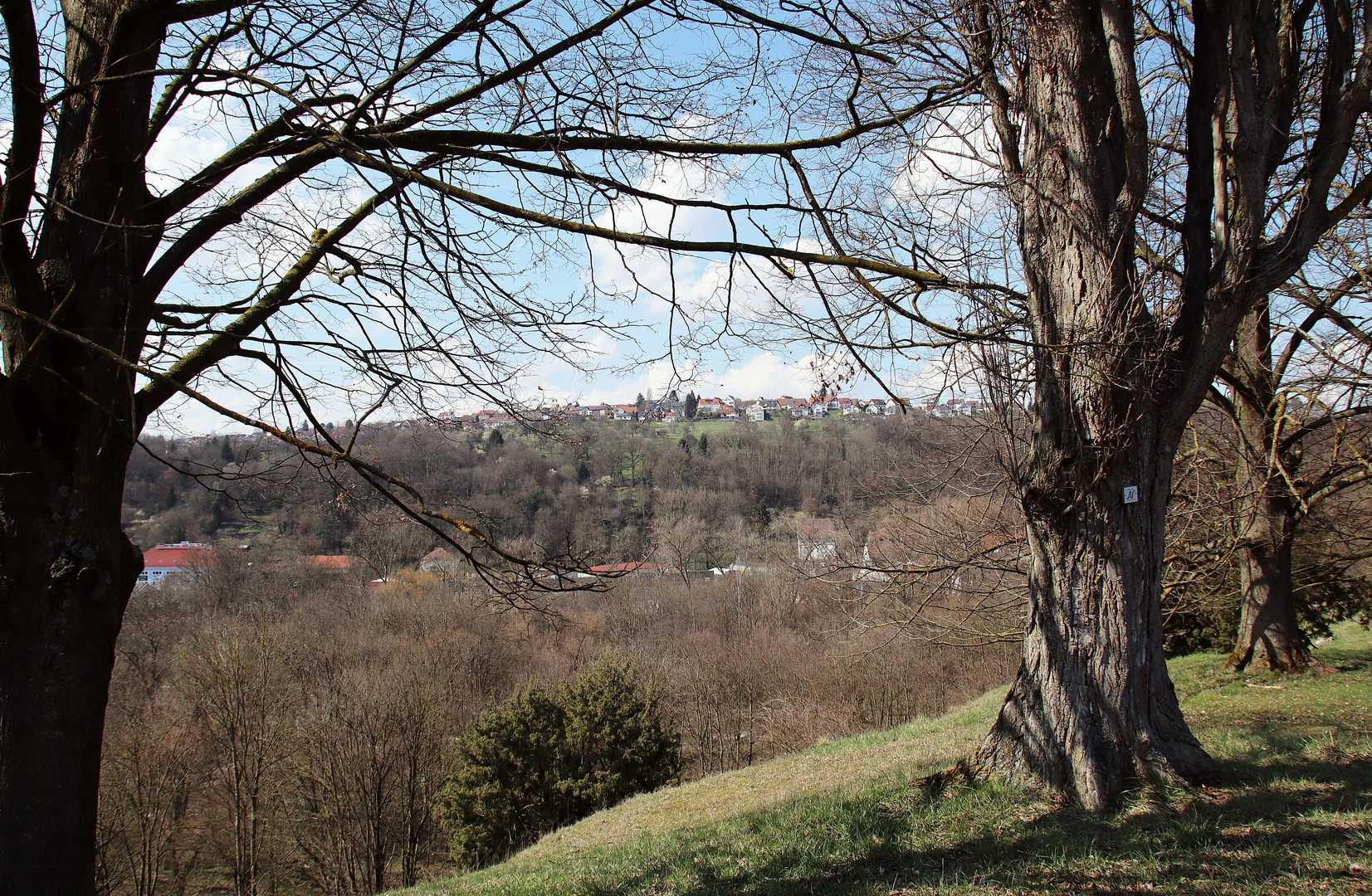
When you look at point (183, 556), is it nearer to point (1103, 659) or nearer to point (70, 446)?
point (70, 446)

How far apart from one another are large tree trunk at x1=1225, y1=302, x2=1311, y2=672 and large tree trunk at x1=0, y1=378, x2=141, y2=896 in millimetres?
10333

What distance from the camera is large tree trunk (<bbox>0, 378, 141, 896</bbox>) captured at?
2.73m

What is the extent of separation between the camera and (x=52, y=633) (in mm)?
2824

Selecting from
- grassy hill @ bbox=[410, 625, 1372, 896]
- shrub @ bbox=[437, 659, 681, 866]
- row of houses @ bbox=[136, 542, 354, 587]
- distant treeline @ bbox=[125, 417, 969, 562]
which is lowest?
shrub @ bbox=[437, 659, 681, 866]

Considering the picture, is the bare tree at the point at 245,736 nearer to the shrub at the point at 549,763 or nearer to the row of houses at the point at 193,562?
the shrub at the point at 549,763

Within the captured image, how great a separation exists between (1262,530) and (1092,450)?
634cm

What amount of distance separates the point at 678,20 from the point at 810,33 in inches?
26.8

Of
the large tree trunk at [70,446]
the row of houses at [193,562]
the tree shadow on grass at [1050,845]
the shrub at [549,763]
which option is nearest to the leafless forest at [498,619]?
the row of houses at [193,562]

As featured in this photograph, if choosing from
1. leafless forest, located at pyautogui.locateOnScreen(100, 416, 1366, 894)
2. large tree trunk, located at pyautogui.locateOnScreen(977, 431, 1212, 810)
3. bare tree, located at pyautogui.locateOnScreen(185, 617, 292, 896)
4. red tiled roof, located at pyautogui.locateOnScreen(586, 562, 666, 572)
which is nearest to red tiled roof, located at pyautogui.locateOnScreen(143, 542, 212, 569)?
leafless forest, located at pyautogui.locateOnScreen(100, 416, 1366, 894)

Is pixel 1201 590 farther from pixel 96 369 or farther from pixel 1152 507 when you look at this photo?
pixel 96 369

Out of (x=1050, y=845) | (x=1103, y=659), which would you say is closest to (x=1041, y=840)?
(x=1050, y=845)

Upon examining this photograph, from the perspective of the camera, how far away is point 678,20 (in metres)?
3.83

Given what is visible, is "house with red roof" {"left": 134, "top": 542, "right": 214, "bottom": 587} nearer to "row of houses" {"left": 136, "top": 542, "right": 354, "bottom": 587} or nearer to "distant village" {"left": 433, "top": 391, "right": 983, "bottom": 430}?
"row of houses" {"left": 136, "top": 542, "right": 354, "bottom": 587}

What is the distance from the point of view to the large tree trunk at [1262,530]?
8.72 meters
